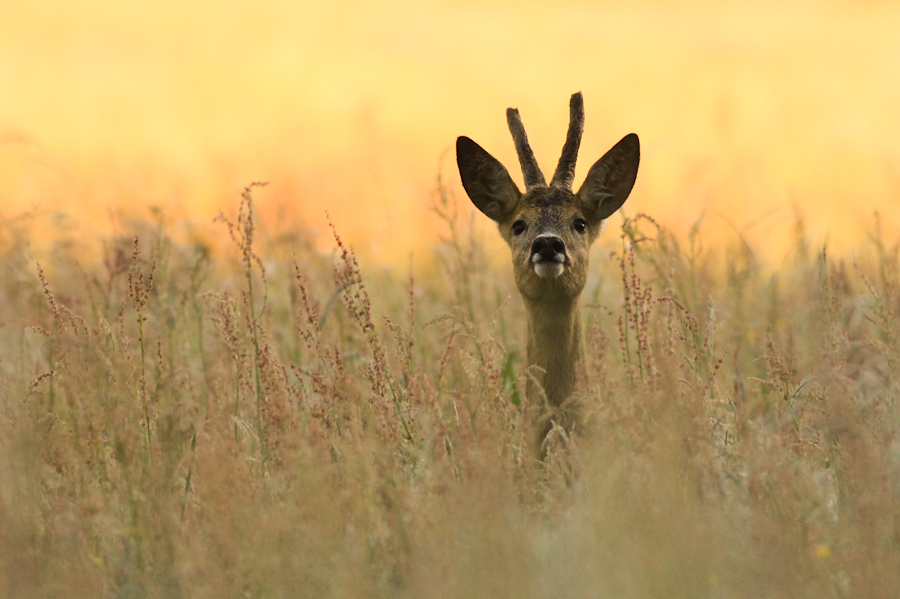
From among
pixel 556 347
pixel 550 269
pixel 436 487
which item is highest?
pixel 550 269

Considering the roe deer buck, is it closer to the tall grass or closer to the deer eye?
the deer eye

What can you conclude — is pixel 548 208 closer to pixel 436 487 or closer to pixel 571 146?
pixel 571 146

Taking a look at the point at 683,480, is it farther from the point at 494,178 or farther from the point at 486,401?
the point at 494,178

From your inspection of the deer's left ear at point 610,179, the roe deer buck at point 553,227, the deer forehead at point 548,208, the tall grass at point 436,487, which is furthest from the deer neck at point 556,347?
the deer's left ear at point 610,179

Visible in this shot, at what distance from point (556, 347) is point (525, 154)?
124cm

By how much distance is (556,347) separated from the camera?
5.25 meters

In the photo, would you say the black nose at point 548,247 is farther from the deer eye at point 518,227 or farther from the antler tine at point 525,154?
the antler tine at point 525,154

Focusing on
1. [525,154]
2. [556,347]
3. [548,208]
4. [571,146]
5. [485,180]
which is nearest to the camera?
[556,347]

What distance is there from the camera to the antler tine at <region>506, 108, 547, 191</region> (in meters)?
5.90

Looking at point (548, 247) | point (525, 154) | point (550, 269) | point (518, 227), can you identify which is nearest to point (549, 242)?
point (548, 247)

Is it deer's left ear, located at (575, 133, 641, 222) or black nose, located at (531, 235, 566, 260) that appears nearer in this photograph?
black nose, located at (531, 235, 566, 260)

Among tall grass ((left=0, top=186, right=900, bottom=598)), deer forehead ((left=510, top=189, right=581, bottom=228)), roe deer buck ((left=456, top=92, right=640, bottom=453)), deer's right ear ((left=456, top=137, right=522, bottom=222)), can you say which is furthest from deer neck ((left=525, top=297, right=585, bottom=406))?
deer's right ear ((left=456, top=137, right=522, bottom=222))

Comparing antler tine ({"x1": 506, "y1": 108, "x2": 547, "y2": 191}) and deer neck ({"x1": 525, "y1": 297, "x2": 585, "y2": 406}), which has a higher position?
antler tine ({"x1": 506, "y1": 108, "x2": 547, "y2": 191})

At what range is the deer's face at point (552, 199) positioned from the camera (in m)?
5.31
